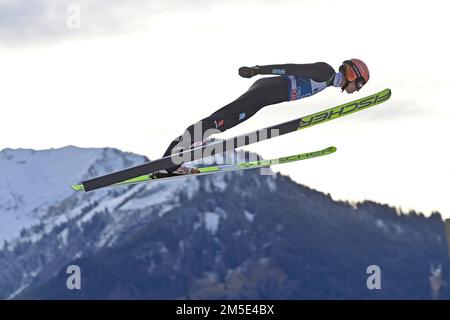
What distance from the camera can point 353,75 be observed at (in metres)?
25.1

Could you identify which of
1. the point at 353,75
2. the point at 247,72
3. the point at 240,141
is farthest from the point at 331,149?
the point at 247,72

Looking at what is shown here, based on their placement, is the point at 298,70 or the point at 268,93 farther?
the point at 268,93

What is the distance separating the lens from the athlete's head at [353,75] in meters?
25.1

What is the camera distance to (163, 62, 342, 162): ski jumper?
72.4 feet

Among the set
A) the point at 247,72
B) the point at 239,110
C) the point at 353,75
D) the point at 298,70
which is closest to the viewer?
the point at 247,72

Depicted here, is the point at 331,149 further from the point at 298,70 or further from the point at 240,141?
the point at 240,141

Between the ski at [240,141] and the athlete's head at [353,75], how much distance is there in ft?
1.24

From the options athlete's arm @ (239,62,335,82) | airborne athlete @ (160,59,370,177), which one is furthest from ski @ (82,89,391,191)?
athlete's arm @ (239,62,335,82)

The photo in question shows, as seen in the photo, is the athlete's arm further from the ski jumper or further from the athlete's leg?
the athlete's leg

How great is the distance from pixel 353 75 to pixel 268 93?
298 centimetres

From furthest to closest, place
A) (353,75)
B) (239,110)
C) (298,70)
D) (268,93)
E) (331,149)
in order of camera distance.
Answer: (331,149), (353,75), (268,93), (298,70), (239,110)
